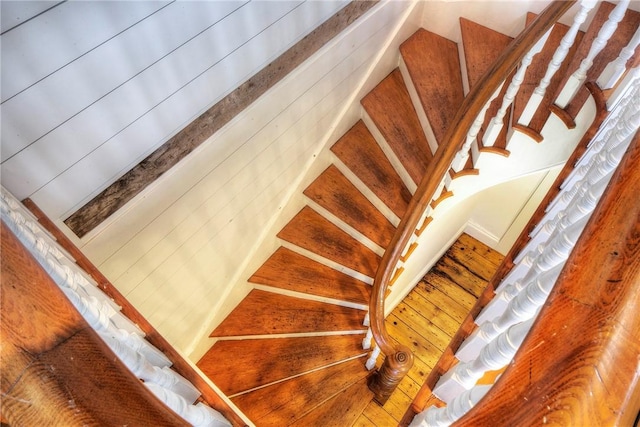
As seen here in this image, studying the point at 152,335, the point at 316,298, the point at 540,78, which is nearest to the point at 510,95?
→ the point at 540,78

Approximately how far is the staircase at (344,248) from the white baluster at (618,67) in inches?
21.7

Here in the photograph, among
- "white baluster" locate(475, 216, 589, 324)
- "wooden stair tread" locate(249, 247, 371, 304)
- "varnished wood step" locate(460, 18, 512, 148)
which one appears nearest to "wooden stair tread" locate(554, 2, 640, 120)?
"varnished wood step" locate(460, 18, 512, 148)

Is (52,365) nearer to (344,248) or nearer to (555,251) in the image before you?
(555,251)

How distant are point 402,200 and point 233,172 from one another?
118 centimetres

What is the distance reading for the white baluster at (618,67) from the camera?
1612 mm

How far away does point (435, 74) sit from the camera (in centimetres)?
262

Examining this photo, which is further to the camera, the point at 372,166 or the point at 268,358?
the point at 372,166

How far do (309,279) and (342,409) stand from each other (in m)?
0.84

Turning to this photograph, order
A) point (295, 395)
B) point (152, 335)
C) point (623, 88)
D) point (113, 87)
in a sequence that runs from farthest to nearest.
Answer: point (295, 395) < point (623, 88) < point (113, 87) < point (152, 335)

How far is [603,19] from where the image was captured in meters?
2.07

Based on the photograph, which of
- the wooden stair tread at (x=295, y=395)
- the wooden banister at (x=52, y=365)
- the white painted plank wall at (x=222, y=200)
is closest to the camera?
the wooden banister at (x=52, y=365)

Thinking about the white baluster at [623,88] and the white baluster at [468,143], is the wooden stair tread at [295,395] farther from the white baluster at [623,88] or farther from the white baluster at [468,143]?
the white baluster at [623,88]

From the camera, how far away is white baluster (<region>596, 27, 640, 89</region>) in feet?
5.29

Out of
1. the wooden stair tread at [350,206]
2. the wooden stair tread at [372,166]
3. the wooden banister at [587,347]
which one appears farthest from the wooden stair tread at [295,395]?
the wooden banister at [587,347]
